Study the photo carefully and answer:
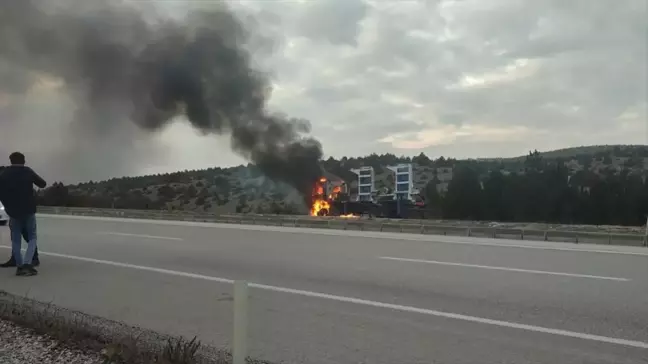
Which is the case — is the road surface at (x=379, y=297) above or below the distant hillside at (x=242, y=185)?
below

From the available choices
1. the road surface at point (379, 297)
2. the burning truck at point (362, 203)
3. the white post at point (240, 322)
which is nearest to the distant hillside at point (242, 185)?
the burning truck at point (362, 203)

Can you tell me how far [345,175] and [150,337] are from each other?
28.7 meters

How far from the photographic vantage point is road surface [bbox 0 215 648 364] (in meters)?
4.86

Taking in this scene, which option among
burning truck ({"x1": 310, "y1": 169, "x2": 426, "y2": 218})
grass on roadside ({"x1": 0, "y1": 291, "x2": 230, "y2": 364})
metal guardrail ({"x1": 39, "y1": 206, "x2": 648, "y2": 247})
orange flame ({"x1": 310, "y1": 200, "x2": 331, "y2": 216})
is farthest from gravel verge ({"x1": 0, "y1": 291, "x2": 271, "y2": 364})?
orange flame ({"x1": 310, "y1": 200, "x2": 331, "y2": 216})

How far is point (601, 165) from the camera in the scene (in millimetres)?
43344

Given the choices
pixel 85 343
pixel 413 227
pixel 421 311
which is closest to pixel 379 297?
pixel 421 311

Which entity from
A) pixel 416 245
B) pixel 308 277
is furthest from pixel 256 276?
pixel 416 245

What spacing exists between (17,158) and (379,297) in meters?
5.40

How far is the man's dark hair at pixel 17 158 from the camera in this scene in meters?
8.21

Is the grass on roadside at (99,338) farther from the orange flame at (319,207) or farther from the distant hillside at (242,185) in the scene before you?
the distant hillside at (242,185)

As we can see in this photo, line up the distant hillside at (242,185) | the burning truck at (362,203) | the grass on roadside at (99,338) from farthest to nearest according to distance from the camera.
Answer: the distant hillside at (242,185), the burning truck at (362,203), the grass on roadside at (99,338)

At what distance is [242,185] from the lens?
39.6 metres

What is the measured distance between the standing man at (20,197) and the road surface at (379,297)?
572 mm

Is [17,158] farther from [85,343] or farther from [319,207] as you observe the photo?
[319,207]
